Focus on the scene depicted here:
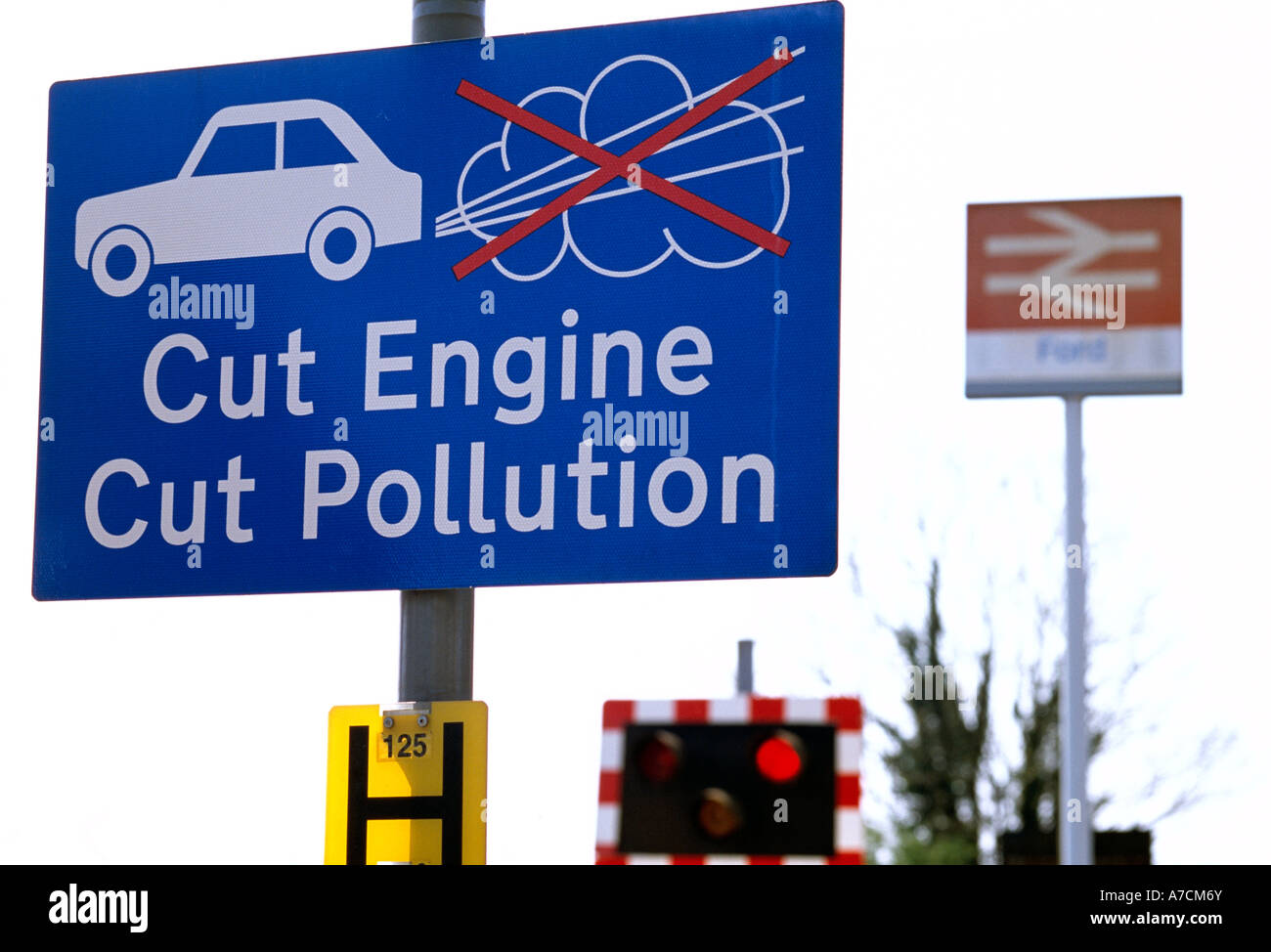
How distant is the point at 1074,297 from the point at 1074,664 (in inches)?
104

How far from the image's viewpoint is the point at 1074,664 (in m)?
12.1

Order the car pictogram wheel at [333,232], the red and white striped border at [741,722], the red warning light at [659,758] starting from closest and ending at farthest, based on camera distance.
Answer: the red and white striped border at [741,722] → the red warning light at [659,758] → the car pictogram wheel at [333,232]

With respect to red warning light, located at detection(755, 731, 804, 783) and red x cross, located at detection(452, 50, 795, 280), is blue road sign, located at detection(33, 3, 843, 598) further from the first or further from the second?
red warning light, located at detection(755, 731, 804, 783)

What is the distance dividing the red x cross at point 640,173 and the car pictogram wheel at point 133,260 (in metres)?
0.90

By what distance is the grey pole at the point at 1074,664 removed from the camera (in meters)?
11.2

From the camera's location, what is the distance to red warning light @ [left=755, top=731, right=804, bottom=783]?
4711 mm

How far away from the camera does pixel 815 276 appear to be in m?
4.63

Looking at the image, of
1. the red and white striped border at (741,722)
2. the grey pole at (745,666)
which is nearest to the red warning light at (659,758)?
the red and white striped border at (741,722)

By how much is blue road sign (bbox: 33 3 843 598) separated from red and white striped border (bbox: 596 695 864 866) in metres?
0.38

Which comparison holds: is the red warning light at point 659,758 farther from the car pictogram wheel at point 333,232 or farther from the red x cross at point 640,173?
the car pictogram wheel at point 333,232

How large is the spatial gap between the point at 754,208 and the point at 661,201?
9.5 inches
